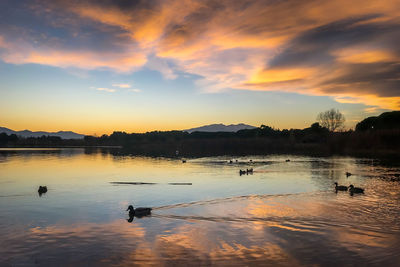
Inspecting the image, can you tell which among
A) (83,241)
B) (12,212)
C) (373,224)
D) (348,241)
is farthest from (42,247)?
(373,224)

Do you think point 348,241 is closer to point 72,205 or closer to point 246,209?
point 246,209

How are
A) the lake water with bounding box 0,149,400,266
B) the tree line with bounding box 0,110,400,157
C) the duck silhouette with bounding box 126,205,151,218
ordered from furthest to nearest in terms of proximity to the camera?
the tree line with bounding box 0,110,400,157 < the duck silhouette with bounding box 126,205,151,218 < the lake water with bounding box 0,149,400,266

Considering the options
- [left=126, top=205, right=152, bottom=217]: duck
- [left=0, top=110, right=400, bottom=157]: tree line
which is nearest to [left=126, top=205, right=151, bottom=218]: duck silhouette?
[left=126, top=205, right=152, bottom=217]: duck

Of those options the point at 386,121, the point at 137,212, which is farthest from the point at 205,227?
the point at 386,121

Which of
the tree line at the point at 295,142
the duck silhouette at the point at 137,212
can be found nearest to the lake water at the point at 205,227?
the duck silhouette at the point at 137,212

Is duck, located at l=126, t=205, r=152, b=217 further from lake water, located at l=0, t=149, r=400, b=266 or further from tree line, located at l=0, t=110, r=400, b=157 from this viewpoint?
tree line, located at l=0, t=110, r=400, b=157

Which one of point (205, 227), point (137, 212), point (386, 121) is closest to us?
point (205, 227)

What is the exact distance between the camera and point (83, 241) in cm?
1355

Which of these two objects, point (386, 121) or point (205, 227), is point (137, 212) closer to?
point (205, 227)

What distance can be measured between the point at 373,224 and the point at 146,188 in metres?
19.3

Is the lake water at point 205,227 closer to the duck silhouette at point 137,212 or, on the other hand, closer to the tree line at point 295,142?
the duck silhouette at point 137,212

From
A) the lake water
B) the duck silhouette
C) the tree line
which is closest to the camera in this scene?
the lake water

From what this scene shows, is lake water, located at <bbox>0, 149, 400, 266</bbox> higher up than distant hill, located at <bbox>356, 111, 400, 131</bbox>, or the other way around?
distant hill, located at <bbox>356, 111, 400, 131</bbox>

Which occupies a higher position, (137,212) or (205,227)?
(137,212)
